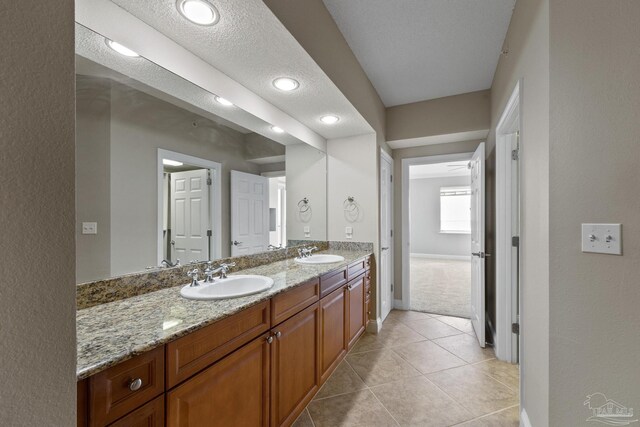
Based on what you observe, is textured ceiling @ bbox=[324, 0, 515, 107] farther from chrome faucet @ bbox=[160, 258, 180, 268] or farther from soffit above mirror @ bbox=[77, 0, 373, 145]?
chrome faucet @ bbox=[160, 258, 180, 268]

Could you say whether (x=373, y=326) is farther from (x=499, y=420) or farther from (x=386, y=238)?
(x=499, y=420)

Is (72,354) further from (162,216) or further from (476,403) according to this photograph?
(476,403)

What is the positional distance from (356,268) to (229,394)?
62.2 inches

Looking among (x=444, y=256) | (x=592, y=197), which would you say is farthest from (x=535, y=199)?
(x=444, y=256)

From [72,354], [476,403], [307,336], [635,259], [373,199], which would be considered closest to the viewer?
[72,354]

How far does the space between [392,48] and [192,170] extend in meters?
1.88

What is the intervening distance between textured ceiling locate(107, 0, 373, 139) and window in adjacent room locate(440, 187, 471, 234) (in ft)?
21.0

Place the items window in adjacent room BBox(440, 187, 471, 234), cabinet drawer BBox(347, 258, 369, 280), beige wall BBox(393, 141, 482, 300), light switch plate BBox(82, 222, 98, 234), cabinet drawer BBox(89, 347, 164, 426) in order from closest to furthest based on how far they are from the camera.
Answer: cabinet drawer BBox(89, 347, 164, 426) → light switch plate BBox(82, 222, 98, 234) → cabinet drawer BBox(347, 258, 369, 280) → beige wall BBox(393, 141, 482, 300) → window in adjacent room BBox(440, 187, 471, 234)

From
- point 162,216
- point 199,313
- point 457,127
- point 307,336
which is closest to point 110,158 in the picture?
point 162,216

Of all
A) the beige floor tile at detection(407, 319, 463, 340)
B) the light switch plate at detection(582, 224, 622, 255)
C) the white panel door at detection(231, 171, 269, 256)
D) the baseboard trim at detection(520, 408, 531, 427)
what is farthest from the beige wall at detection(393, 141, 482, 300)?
the light switch plate at detection(582, 224, 622, 255)

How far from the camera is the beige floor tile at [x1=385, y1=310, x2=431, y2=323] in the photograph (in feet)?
11.1

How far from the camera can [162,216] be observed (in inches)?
61.6

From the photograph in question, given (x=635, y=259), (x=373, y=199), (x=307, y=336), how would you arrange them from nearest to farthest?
(x=635, y=259) → (x=307, y=336) → (x=373, y=199)

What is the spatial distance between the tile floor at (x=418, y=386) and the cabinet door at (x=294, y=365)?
7.0 inches
